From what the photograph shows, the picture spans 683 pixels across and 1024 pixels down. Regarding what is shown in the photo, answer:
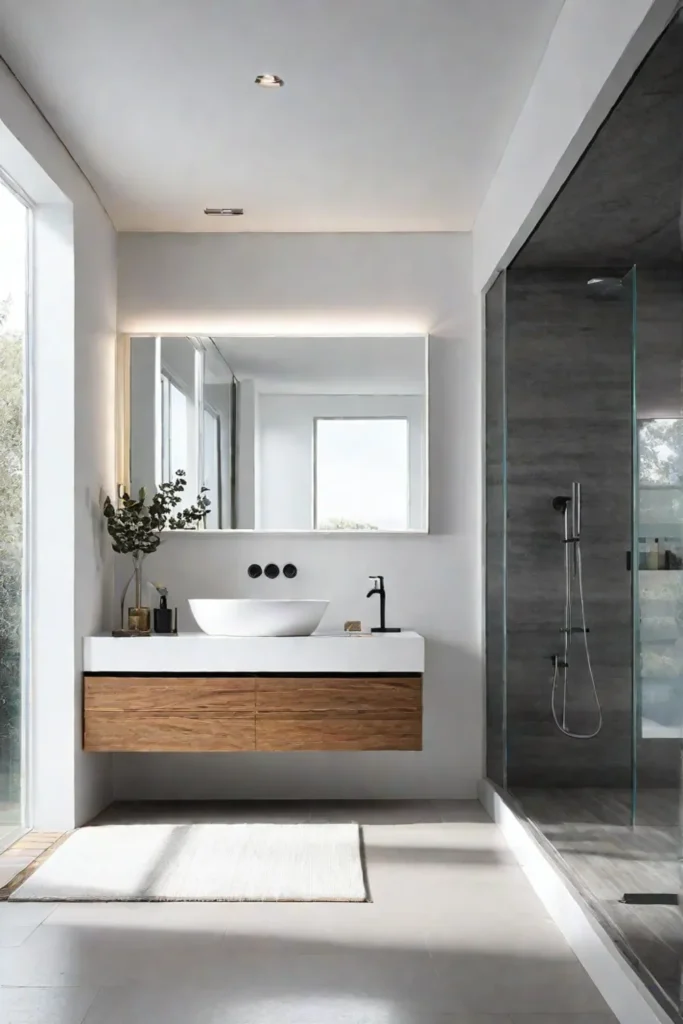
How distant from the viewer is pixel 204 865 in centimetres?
390

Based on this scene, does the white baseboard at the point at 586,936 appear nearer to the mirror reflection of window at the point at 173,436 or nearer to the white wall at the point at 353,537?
the white wall at the point at 353,537

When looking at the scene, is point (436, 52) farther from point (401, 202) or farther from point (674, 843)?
point (674, 843)

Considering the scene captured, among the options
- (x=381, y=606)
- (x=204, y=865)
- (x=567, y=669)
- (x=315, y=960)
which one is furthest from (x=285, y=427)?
(x=315, y=960)

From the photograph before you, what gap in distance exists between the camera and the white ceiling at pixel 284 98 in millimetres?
3184

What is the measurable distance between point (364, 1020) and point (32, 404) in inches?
109

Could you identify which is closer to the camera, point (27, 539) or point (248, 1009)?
point (248, 1009)

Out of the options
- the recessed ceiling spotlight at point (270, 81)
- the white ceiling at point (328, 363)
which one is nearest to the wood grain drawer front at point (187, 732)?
the white ceiling at point (328, 363)

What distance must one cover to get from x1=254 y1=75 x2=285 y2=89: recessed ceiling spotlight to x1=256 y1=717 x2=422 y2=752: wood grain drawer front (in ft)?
8.23

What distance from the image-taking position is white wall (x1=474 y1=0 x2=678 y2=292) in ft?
8.18

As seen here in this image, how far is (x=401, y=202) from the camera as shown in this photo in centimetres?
482

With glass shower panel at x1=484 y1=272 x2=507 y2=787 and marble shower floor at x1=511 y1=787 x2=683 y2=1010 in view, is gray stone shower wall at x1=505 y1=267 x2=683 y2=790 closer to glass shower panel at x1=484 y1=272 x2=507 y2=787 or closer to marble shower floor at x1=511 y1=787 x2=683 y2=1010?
glass shower panel at x1=484 y1=272 x2=507 y2=787

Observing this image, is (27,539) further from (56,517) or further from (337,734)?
(337,734)

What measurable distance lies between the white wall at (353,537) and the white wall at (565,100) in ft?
2.52

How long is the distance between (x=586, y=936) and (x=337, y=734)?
178 cm
